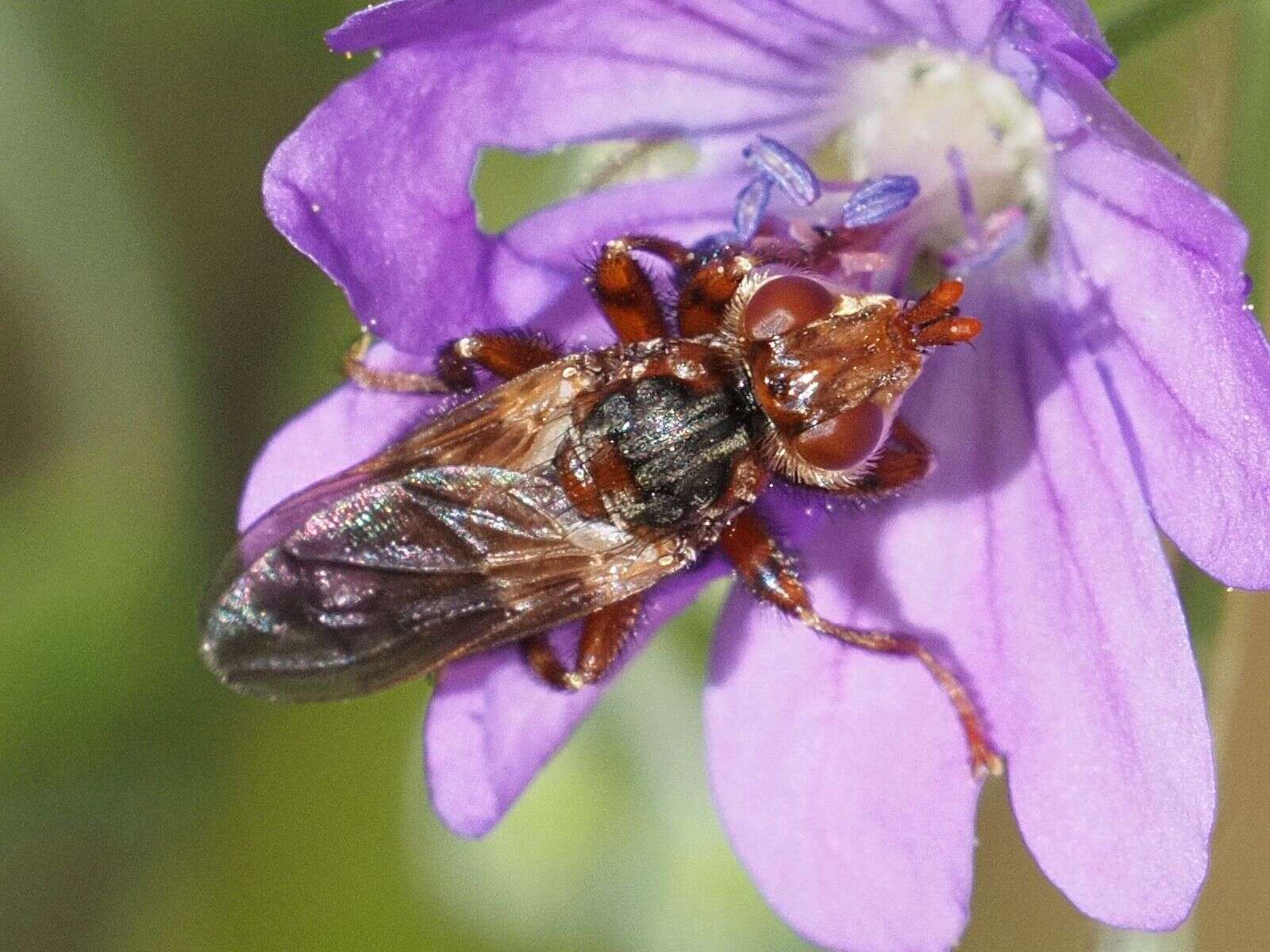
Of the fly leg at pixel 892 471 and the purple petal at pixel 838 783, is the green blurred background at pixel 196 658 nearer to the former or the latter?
the purple petal at pixel 838 783

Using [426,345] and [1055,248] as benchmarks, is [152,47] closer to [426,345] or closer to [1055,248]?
[426,345]

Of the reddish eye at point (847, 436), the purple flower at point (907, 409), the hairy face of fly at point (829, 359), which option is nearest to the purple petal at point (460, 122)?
the purple flower at point (907, 409)

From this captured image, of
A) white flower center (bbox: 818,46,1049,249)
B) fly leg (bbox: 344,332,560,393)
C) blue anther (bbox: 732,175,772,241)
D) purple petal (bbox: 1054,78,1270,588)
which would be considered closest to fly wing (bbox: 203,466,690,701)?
fly leg (bbox: 344,332,560,393)

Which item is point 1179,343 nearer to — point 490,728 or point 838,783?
point 838,783

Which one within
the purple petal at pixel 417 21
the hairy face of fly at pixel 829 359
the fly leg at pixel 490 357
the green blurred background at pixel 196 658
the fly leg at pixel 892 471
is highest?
the purple petal at pixel 417 21

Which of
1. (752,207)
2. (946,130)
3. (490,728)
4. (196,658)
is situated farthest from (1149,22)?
(196,658)
